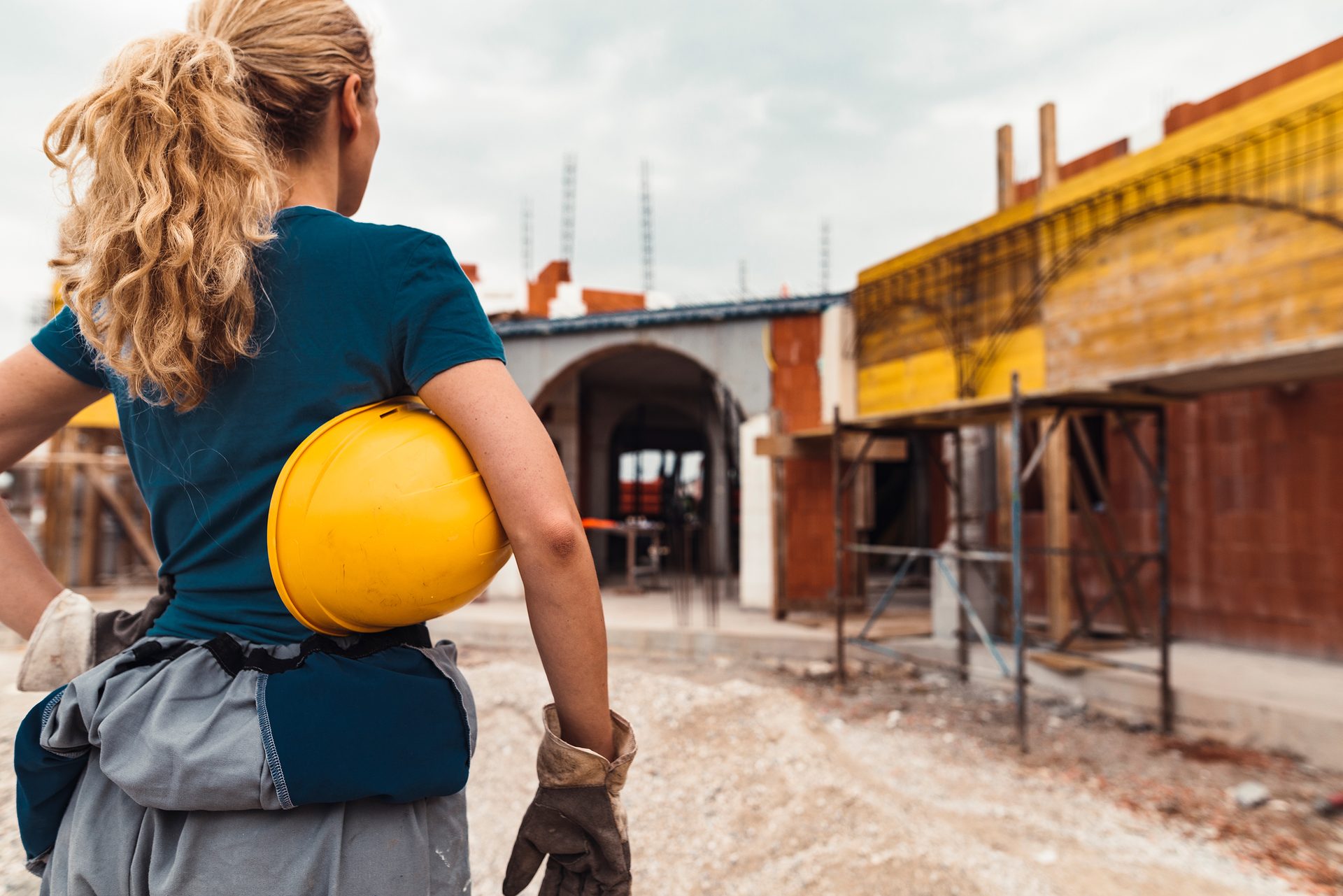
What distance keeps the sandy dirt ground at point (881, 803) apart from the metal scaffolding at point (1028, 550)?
25.3 inches

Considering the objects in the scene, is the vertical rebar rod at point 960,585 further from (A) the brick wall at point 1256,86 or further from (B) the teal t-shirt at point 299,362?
(B) the teal t-shirt at point 299,362

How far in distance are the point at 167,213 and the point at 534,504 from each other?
50cm

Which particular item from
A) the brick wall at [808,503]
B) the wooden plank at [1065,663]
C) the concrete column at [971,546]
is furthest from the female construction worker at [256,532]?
the brick wall at [808,503]

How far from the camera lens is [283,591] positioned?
877 millimetres

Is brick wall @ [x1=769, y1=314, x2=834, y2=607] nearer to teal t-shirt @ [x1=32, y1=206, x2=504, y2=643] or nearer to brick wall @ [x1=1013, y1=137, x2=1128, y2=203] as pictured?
brick wall @ [x1=1013, y1=137, x2=1128, y2=203]

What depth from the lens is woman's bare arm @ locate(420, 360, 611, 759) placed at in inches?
34.9

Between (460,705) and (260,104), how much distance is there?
29.9 inches

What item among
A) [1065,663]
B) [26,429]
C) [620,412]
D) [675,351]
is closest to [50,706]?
Result: [26,429]

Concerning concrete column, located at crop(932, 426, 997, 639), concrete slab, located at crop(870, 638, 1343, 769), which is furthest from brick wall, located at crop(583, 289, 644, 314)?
concrete slab, located at crop(870, 638, 1343, 769)

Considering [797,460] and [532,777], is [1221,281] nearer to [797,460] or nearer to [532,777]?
[797,460]

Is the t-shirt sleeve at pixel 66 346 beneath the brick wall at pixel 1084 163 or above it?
beneath

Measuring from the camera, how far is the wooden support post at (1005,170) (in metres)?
8.26

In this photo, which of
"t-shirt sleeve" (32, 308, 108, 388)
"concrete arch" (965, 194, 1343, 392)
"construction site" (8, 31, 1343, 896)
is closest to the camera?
"t-shirt sleeve" (32, 308, 108, 388)

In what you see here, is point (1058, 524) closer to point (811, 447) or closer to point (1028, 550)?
point (1028, 550)
